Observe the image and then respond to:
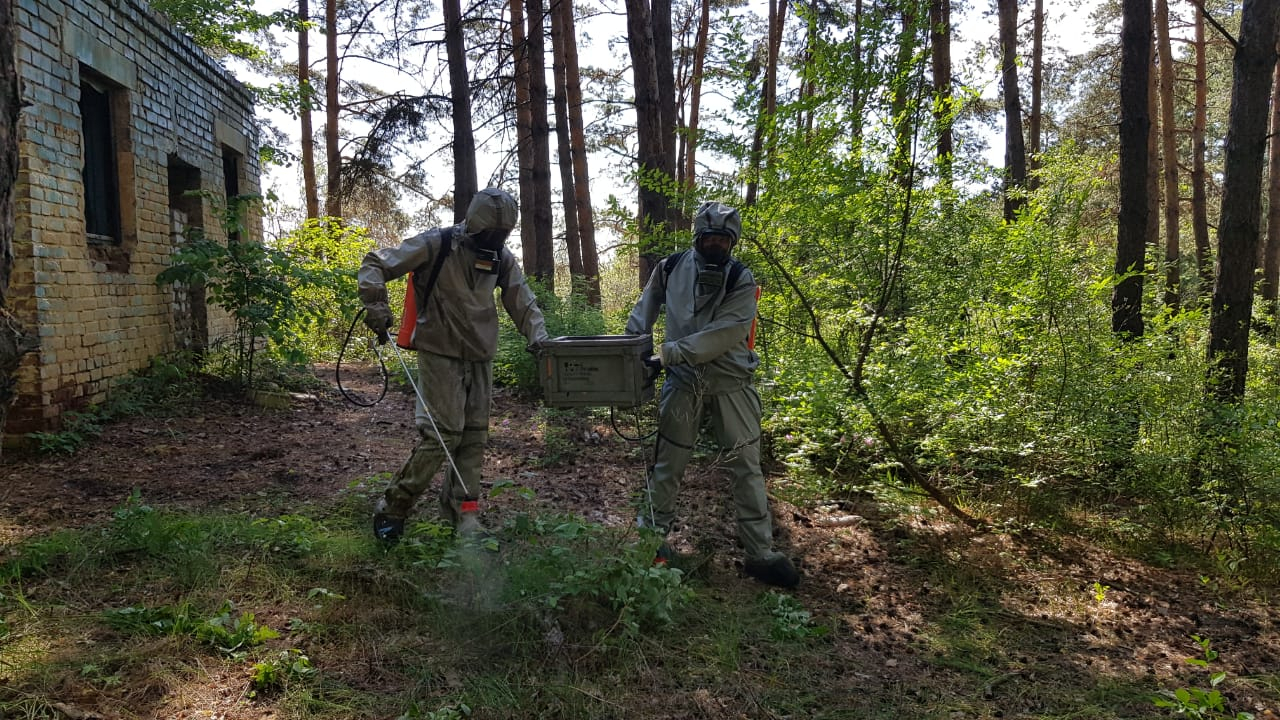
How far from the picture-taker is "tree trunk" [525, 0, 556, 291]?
1262 cm

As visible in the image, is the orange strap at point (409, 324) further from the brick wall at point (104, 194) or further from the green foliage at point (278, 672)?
the brick wall at point (104, 194)

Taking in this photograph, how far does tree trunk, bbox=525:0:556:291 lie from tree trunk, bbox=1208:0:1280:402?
8.79 m

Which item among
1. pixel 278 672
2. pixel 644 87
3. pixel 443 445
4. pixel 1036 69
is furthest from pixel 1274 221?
pixel 278 672

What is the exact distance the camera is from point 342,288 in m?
9.03

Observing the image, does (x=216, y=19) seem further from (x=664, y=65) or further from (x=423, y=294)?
(x=423, y=294)

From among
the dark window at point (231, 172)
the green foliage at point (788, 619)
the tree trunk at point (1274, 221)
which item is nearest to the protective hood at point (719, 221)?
the green foliage at point (788, 619)

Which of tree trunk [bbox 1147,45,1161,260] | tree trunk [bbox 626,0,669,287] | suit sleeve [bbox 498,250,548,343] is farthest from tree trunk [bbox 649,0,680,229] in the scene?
tree trunk [bbox 1147,45,1161,260]

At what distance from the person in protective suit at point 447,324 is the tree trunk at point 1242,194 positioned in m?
5.56

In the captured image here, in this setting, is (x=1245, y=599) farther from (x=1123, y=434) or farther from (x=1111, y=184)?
(x=1111, y=184)

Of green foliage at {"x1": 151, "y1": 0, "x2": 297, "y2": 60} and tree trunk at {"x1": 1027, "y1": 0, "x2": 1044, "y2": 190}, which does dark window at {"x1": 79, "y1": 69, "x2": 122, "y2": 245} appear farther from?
tree trunk at {"x1": 1027, "y1": 0, "x2": 1044, "y2": 190}

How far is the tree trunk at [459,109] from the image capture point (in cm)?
1224

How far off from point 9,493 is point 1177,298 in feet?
52.0

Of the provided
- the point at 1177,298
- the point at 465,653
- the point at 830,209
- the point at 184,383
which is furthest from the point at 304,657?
the point at 1177,298

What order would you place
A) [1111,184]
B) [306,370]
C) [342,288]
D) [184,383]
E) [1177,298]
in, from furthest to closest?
[1111,184] → [1177,298] → [306,370] → [342,288] → [184,383]
